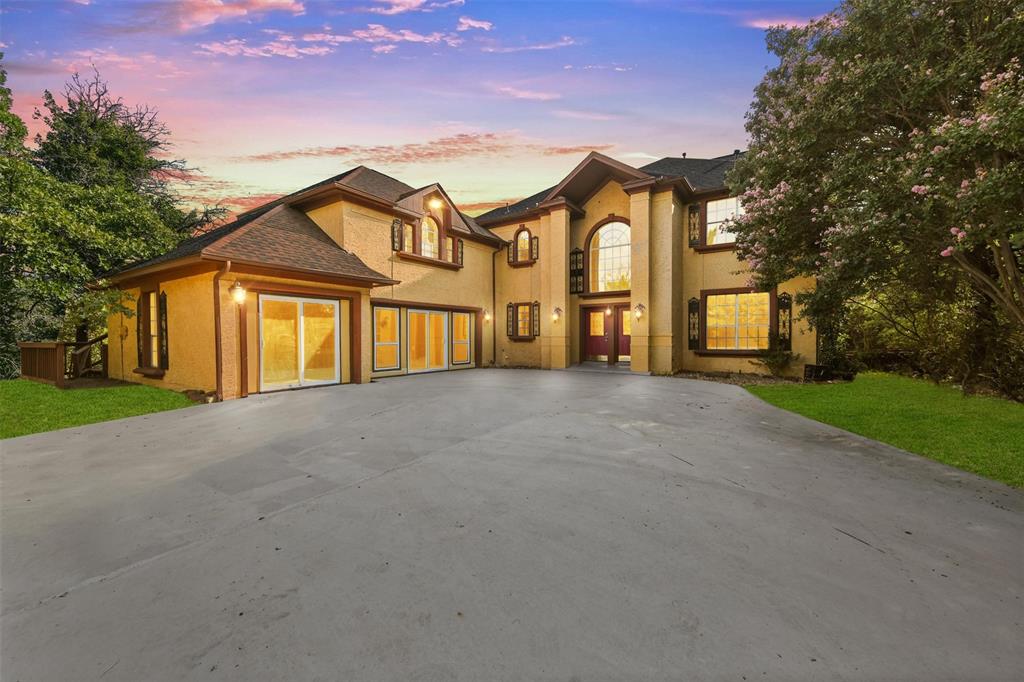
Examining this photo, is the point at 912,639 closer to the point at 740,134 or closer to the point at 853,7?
the point at 853,7

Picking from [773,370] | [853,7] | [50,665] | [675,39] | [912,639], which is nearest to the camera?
[50,665]

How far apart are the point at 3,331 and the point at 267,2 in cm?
1499

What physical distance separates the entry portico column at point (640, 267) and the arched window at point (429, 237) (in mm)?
6921

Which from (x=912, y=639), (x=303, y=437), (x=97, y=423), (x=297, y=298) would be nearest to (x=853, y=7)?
(x=912, y=639)

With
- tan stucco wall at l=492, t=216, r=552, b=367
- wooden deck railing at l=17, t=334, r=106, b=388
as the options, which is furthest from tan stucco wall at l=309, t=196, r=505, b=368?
wooden deck railing at l=17, t=334, r=106, b=388

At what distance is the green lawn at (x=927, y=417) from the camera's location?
16.8 ft

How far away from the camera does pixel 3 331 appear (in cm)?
1353

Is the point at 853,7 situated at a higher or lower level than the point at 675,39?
lower

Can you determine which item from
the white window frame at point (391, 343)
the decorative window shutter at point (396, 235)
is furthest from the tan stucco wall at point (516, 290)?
the decorative window shutter at point (396, 235)

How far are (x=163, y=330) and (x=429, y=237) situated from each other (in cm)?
806

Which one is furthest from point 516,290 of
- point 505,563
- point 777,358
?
point 505,563

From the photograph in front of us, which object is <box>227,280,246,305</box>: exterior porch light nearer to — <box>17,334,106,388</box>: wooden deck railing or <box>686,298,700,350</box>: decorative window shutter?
<box>17,334,106,388</box>: wooden deck railing

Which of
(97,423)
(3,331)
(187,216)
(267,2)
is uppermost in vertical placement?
(267,2)

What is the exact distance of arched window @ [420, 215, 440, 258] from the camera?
1438 centimetres
